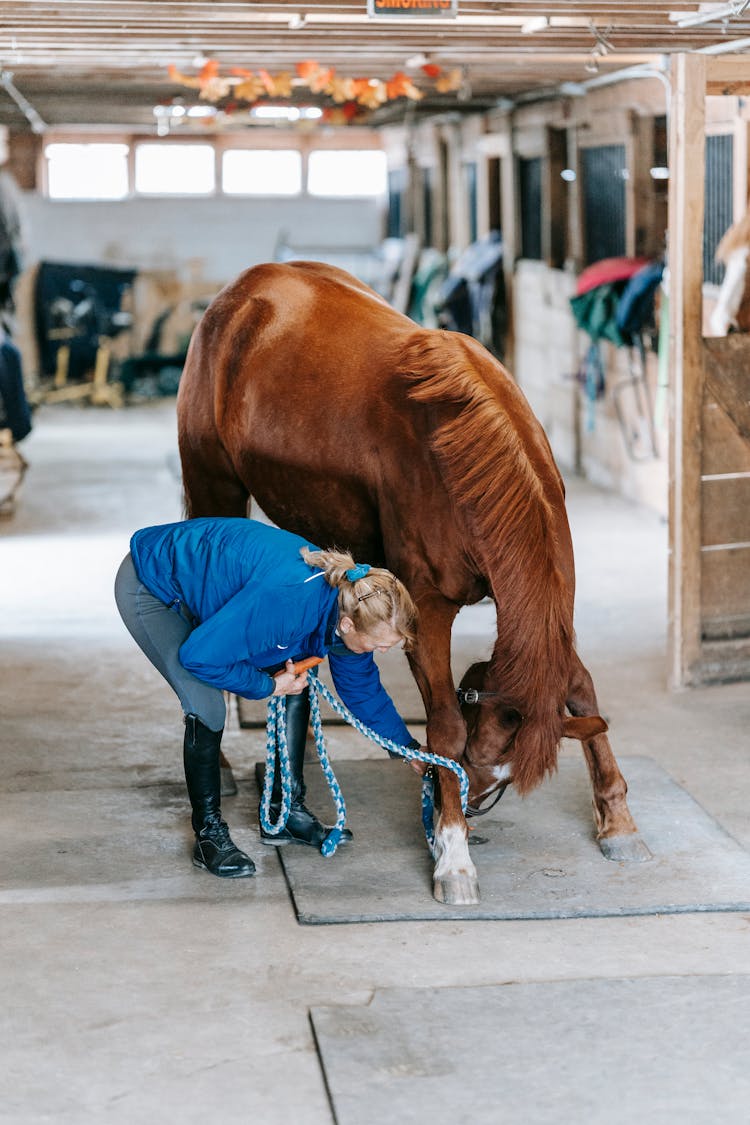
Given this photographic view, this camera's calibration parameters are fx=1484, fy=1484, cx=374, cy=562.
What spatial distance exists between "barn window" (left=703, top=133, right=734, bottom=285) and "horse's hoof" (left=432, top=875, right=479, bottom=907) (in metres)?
4.60

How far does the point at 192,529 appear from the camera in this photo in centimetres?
371

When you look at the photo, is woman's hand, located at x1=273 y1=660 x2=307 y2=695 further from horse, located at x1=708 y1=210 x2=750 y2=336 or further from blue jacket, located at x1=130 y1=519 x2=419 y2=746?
horse, located at x1=708 y1=210 x2=750 y2=336

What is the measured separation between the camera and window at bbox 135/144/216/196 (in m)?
16.5

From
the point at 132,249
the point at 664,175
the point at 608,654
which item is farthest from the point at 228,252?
the point at 608,654

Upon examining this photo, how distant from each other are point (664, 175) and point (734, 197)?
1208mm

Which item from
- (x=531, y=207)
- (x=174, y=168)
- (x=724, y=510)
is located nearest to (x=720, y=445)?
(x=724, y=510)

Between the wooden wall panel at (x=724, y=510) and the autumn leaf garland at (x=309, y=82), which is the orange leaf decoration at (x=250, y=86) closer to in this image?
the autumn leaf garland at (x=309, y=82)

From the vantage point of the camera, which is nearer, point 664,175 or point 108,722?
point 108,722

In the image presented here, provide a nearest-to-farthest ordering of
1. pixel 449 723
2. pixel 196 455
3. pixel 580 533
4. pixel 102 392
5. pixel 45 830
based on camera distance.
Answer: pixel 449 723, pixel 45 830, pixel 196 455, pixel 580 533, pixel 102 392

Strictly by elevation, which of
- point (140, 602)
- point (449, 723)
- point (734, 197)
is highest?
point (734, 197)

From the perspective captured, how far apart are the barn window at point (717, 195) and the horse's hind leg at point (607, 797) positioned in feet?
13.4

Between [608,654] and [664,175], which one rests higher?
[664,175]

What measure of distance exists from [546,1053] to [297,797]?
134cm

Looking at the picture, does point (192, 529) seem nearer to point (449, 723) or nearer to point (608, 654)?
point (449, 723)
